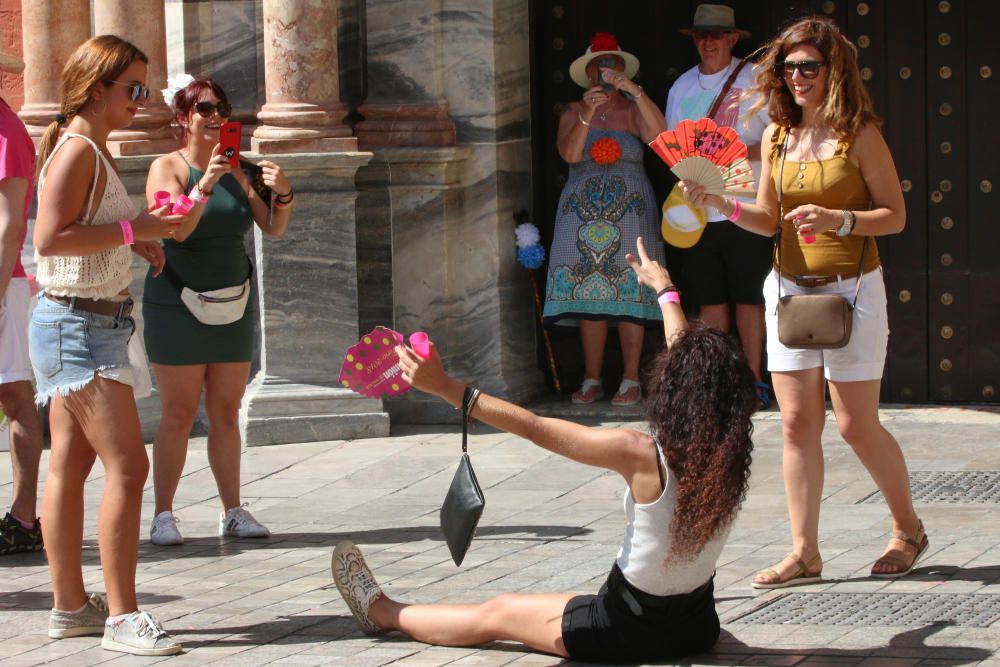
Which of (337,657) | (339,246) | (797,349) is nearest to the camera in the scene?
(337,657)

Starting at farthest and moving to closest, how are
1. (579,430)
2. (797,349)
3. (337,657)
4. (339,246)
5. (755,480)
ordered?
(339,246) < (755,480) < (797,349) < (337,657) < (579,430)

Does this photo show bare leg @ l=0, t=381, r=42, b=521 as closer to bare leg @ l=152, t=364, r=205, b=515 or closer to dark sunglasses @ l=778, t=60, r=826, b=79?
bare leg @ l=152, t=364, r=205, b=515

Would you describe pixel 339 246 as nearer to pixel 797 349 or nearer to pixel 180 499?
pixel 180 499

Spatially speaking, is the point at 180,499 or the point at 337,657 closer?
the point at 337,657

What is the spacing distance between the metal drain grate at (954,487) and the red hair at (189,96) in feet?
9.89

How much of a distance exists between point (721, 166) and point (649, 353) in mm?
3830

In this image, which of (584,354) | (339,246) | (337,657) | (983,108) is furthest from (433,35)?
(337,657)

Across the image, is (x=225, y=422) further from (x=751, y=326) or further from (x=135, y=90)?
(x=751, y=326)

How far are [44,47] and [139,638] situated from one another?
15.5 feet

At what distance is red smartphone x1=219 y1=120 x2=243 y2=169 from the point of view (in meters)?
6.52

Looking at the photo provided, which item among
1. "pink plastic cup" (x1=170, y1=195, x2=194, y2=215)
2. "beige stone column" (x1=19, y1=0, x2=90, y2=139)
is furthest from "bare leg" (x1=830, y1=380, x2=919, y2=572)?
"beige stone column" (x1=19, y1=0, x2=90, y2=139)

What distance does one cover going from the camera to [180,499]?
7.91 meters

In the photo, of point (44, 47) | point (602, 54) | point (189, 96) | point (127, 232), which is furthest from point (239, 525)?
point (602, 54)

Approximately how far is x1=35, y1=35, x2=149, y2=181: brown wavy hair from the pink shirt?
931mm
